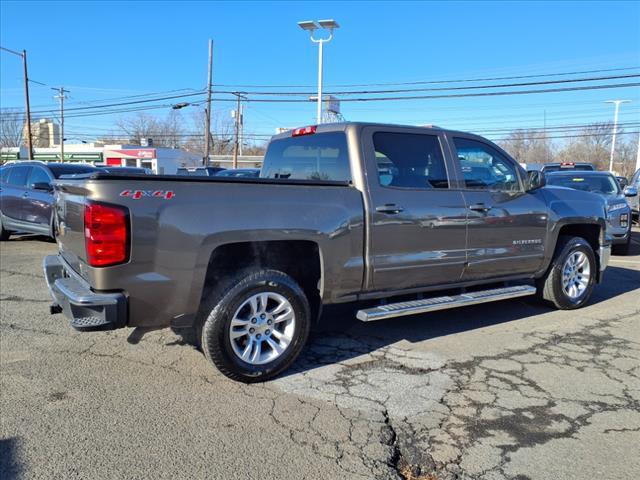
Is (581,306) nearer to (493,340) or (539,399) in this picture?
(493,340)

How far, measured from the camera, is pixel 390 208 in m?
4.25

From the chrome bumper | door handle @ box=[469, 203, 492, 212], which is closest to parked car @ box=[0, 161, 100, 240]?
door handle @ box=[469, 203, 492, 212]

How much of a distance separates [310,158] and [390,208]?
1015mm

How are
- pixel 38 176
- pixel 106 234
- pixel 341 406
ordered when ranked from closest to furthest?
1. pixel 106 234
2. pixel 341 406
3. pixel 38 176

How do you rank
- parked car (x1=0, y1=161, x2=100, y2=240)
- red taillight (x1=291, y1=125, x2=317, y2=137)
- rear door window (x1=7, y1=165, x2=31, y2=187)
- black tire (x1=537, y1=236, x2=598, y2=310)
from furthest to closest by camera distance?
1. rear door window (x1=7, y1=165, x2=31, y2=187)
2. parked car (x1=0, y1=161, x2=100, y2=240)
3. black tire (x1=537, y1=236, x2=598, y2=310)
4. red taillight (x1=291, y1=125, x2=317, y2=137)

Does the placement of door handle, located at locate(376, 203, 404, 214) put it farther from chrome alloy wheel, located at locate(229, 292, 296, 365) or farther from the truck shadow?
the truck shadow

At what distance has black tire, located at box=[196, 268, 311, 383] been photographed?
11.8 feet

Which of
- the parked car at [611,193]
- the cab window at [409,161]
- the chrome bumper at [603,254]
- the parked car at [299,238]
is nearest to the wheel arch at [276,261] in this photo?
the parked car at [299,238]

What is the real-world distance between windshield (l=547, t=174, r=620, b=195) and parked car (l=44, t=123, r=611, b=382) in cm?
588

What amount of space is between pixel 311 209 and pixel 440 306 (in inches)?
61.7

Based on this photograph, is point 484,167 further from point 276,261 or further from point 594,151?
point 594,151

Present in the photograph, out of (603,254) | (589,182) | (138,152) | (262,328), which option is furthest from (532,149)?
(262,328)

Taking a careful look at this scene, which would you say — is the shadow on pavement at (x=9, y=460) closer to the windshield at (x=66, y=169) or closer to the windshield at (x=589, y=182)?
the windshield at (x=66, y=169)

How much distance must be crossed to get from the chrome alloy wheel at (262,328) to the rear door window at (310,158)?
1254 mm
